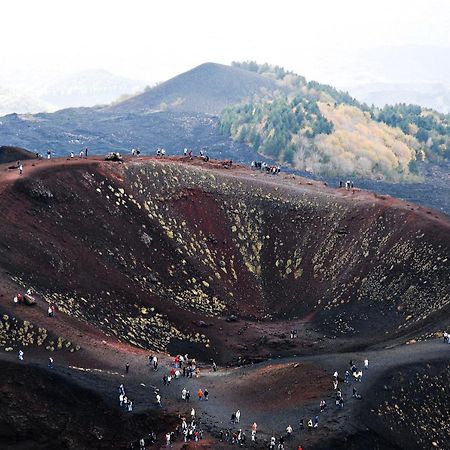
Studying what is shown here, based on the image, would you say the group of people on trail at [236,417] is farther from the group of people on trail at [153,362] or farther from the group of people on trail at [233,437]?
the group of people on trail at [153,362]

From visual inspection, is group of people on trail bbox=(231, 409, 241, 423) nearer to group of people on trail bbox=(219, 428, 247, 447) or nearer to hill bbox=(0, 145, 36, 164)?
group of people on trail bbox=(219, 428, 247, 447)

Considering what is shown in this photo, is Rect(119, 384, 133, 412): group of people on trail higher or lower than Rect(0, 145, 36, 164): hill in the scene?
lower

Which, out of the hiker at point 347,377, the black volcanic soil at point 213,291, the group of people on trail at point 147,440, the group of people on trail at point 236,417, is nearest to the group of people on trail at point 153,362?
the black volcanic soil at point 213,291

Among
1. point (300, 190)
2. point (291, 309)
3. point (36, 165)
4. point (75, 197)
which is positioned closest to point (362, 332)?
point (291, 309)

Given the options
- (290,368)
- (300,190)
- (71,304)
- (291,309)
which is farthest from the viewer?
(300,190)

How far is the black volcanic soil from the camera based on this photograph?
190ft

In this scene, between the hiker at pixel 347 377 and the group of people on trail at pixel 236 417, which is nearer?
the group of people on trail at pixel 236 417

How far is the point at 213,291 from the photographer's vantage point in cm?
9769

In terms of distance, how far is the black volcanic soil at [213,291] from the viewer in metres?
57.9

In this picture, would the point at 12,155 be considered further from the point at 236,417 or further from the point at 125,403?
the point at 236,417

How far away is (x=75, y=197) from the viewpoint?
99312 millimetres

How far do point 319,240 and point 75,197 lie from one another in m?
36.9

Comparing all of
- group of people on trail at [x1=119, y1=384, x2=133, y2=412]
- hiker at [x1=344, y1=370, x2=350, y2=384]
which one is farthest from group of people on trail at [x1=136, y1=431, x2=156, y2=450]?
hiker at [x1=344, y1=370, x2=350, y2=384]

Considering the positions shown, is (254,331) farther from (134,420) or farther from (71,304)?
(134,420)
